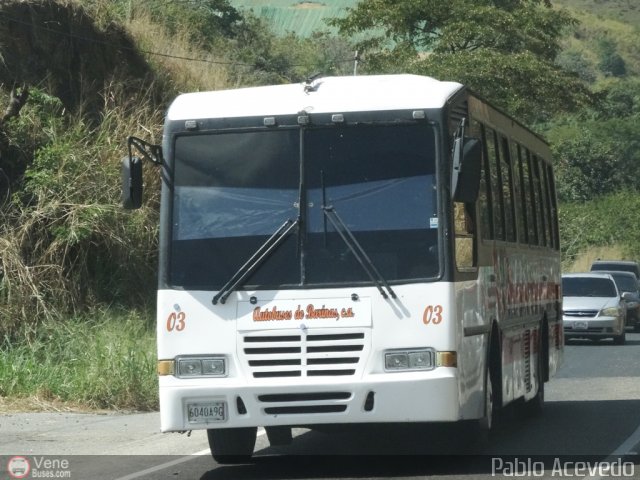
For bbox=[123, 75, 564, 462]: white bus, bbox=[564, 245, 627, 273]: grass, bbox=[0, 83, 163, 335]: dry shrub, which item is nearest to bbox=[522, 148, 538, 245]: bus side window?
bbox=[123, 75, 564, 462]: white bus

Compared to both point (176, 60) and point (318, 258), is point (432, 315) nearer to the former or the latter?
point (318, 258)

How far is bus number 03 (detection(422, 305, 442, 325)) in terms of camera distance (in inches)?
401

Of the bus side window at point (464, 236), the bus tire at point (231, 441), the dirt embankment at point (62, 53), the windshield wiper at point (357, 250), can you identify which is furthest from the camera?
the dirt embankment at point (62, 53)

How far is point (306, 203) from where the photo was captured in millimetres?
10555

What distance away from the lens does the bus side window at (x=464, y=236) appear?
34.9 ft

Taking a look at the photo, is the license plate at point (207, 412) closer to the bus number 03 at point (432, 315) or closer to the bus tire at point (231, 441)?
the bus tire at point (231, 441)

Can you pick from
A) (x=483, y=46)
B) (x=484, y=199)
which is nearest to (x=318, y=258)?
(x=484, y=199)

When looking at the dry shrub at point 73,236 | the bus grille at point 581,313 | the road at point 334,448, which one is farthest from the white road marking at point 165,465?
the bus grille at point 581,313

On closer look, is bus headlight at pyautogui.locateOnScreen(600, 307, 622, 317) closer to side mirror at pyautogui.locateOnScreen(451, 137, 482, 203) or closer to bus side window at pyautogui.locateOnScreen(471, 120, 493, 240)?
bus side window at pyautogui.locateOnScreen(471, 120, 493, 240)

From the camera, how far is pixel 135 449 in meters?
12.5

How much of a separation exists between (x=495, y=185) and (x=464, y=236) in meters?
1.90

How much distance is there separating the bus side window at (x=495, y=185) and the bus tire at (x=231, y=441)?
292 cm

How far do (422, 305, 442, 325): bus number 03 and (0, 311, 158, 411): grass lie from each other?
6.58 m

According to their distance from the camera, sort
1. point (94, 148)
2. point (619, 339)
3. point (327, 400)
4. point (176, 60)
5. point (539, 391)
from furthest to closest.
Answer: point (619, 339) → point (176, 60) → point (94, 148) → point (539, 391) → point (327, 400)
